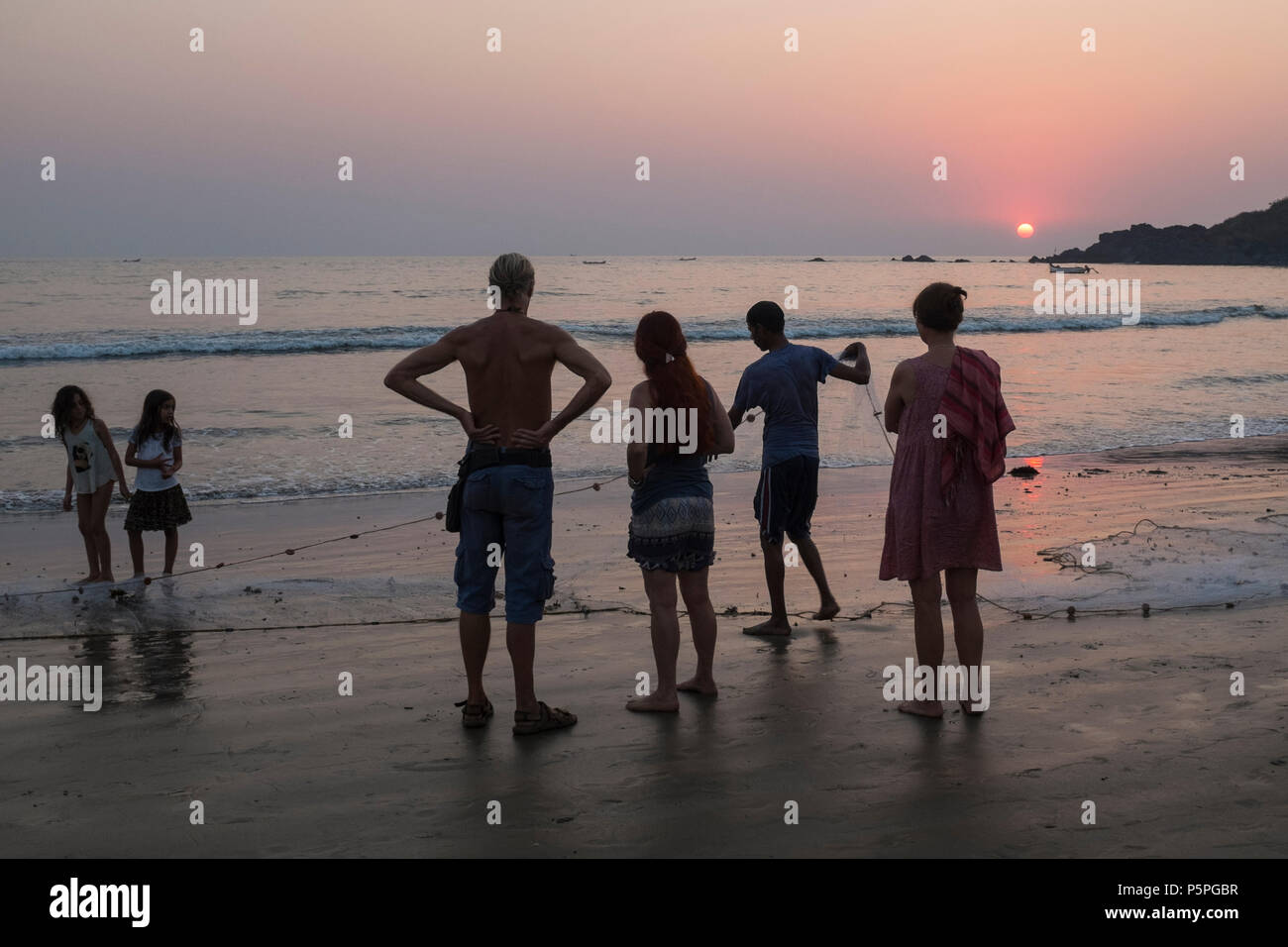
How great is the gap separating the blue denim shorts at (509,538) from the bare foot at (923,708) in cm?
155

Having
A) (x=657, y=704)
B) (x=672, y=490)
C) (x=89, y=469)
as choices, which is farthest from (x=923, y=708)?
(x=89, y=469)

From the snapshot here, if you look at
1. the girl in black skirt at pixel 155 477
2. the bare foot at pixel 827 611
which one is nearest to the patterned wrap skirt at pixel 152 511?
the girl in black skirt at pixel 155 477

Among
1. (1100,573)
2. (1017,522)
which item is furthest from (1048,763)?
(1017,522)

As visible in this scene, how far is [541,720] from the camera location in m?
4.57

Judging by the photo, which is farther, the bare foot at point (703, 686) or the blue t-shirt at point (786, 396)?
the blue t-shirt at point (786, 396)

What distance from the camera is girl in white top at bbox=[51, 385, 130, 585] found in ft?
26.3

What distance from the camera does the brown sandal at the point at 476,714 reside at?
464cm

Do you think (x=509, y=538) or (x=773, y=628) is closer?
(x=509, y=538)

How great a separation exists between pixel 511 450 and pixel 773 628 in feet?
7.11

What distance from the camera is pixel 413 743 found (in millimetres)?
4422

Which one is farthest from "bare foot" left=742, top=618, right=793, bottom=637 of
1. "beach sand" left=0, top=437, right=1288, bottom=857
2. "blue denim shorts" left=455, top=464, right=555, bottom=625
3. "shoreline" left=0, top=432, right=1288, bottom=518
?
"shoreline" left=0, top=432, right=1288, bottom=518

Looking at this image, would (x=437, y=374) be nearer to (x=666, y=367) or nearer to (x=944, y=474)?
(x=666, y=367)

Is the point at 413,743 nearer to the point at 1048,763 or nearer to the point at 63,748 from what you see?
the point at 63,748

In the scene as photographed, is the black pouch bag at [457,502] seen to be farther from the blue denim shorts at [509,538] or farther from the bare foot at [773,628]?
the bare foot at [773,628]
